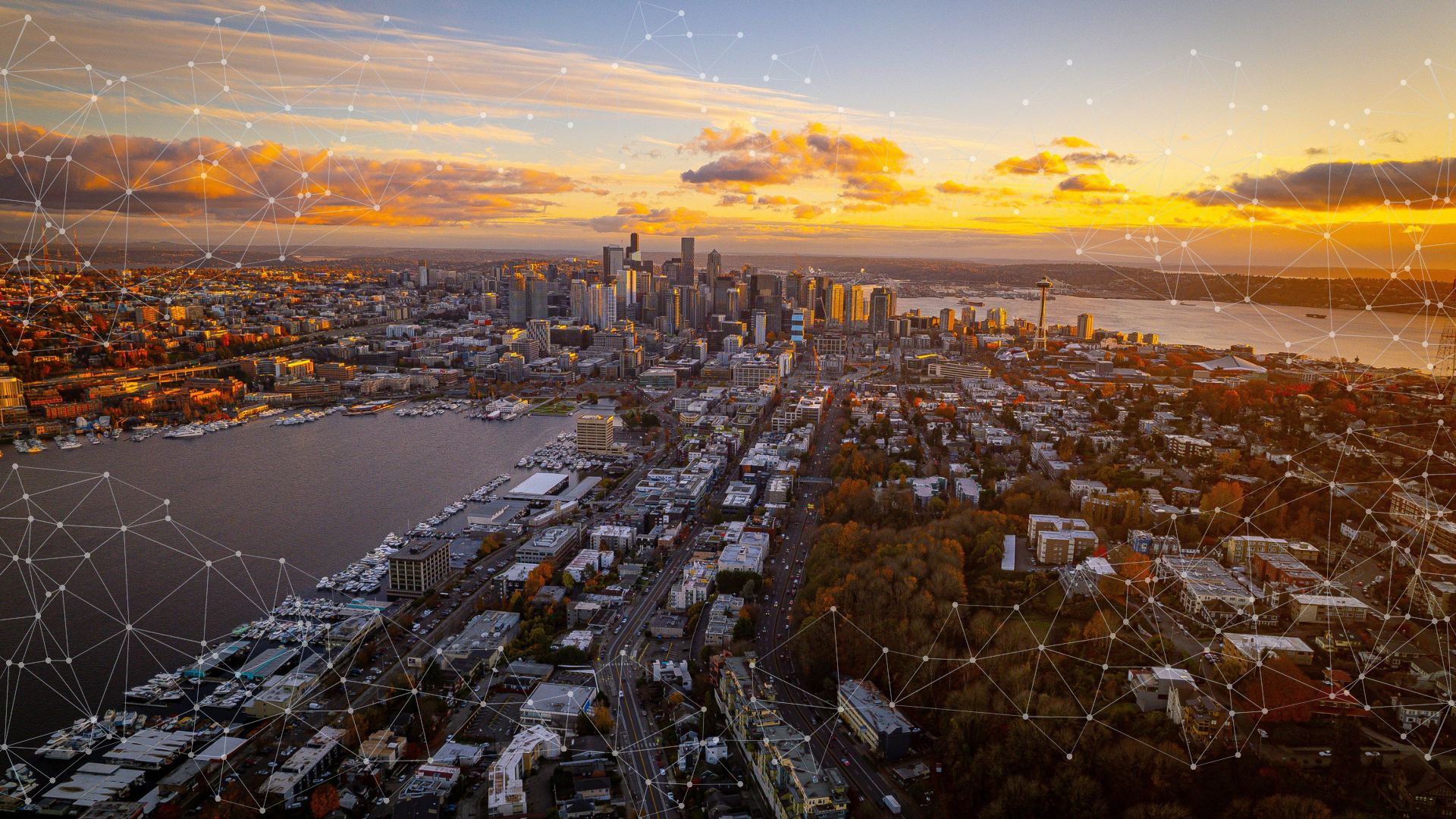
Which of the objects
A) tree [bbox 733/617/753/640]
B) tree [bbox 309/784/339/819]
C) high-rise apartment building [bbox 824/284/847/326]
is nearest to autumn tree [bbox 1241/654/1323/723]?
tree [bbox 733/617/753/640]

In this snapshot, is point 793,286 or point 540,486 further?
point 793,286

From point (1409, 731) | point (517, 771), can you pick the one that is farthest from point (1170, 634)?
point (517, 771)

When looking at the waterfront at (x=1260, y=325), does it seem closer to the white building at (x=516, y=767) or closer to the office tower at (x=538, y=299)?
the white building at (x=516, y=767)

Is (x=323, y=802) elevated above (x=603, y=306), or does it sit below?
below

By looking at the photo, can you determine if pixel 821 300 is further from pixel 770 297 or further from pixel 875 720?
pixel 875 720

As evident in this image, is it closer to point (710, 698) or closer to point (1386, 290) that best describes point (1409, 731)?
point (1386, 290)

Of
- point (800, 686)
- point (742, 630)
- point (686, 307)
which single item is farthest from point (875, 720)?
point (686, 307)
